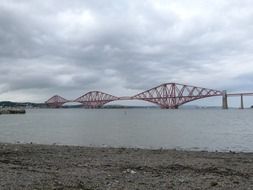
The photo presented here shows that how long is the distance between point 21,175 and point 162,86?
185540 mm

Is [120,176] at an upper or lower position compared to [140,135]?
upper

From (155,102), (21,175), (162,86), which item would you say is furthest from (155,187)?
(162,86)

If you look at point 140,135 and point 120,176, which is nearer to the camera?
point 120,176

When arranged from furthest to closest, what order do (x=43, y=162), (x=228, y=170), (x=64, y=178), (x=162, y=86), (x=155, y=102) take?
(x=162, y=86) → (x=155, y=102) → (x=43, y=162) → (x=228, y=170) → (x=64, y=178)

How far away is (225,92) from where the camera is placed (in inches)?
7313

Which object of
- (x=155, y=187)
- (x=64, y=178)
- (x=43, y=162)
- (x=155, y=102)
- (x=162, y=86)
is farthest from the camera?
(x=162, y=86)

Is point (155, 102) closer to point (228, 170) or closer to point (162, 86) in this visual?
point (162, 86)

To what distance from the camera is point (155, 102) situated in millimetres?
182375

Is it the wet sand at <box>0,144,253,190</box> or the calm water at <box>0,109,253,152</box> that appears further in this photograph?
the calm water at <box>0,109,253,152</box>

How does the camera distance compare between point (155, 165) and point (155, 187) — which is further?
point (155, 165)

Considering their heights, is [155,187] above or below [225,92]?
below

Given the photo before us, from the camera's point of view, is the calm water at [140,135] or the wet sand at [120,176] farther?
the calm water at [140,135]

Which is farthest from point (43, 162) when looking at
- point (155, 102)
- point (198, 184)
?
point (155, 102)

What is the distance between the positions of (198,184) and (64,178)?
3757mm
